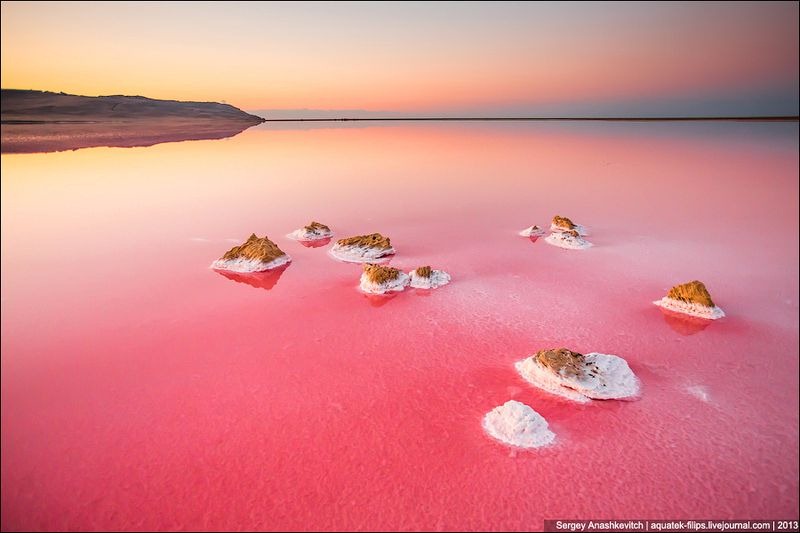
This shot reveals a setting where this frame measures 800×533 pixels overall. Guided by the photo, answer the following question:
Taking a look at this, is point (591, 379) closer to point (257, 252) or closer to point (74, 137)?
point (257, 252)

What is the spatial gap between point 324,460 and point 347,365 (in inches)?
74.2

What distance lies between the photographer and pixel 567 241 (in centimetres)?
1177

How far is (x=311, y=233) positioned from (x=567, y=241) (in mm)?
7781

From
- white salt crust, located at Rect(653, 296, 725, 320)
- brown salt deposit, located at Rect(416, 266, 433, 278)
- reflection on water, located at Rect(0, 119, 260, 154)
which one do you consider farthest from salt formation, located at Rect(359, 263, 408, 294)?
reflection on water, located at Rect(0, 119, 260, 154)

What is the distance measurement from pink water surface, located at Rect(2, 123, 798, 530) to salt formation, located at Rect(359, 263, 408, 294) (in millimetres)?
336

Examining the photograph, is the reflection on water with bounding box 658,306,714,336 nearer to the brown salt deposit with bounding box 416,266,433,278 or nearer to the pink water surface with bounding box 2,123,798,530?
the pink water surface with bounding box 2,123,798,530

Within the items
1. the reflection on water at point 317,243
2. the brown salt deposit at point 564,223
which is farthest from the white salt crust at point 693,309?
the reflection on water at point 317,243

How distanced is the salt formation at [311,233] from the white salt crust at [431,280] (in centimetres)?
434

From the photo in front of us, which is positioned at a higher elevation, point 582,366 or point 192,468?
point 582,366

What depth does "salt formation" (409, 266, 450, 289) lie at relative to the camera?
893 centimetres

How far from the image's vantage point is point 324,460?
4297mm

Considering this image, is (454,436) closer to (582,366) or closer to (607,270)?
(582,366)

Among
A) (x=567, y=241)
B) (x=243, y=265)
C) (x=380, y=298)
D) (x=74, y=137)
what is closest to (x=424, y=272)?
(x=380, y=298)

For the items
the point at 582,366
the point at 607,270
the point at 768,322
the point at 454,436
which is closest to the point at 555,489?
the point at 454,436
